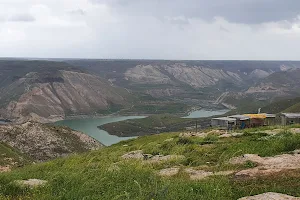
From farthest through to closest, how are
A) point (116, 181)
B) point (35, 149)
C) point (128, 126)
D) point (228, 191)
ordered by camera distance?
point (128, 126), point (35, 149), point (116, 181), point (228, 191)

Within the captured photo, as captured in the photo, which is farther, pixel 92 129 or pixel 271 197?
pixel 92 129

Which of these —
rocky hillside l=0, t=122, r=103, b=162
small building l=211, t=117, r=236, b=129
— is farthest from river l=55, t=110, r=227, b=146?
small building l=211, t=117, r=236, b=129

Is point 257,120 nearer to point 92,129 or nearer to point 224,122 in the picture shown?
point 224,122

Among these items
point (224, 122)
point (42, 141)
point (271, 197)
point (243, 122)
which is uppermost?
→ point (271, 197)

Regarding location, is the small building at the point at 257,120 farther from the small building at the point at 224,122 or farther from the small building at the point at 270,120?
the small building at the point at 224,122

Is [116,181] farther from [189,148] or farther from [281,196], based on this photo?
[189,148]

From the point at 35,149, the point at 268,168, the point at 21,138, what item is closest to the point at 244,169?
the point at 268,168

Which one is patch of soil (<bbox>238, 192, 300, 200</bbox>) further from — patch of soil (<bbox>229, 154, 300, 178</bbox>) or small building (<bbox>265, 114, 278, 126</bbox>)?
small building (<bbox>265, 114, 278, 126</bbox>)

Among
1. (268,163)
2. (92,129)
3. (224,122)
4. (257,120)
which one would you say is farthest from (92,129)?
(268,163)

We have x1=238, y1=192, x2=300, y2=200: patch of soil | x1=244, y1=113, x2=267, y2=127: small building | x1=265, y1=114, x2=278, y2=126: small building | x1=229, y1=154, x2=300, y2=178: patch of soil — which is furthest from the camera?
x1=265, y1=114, x2=278, y2=126: small building
